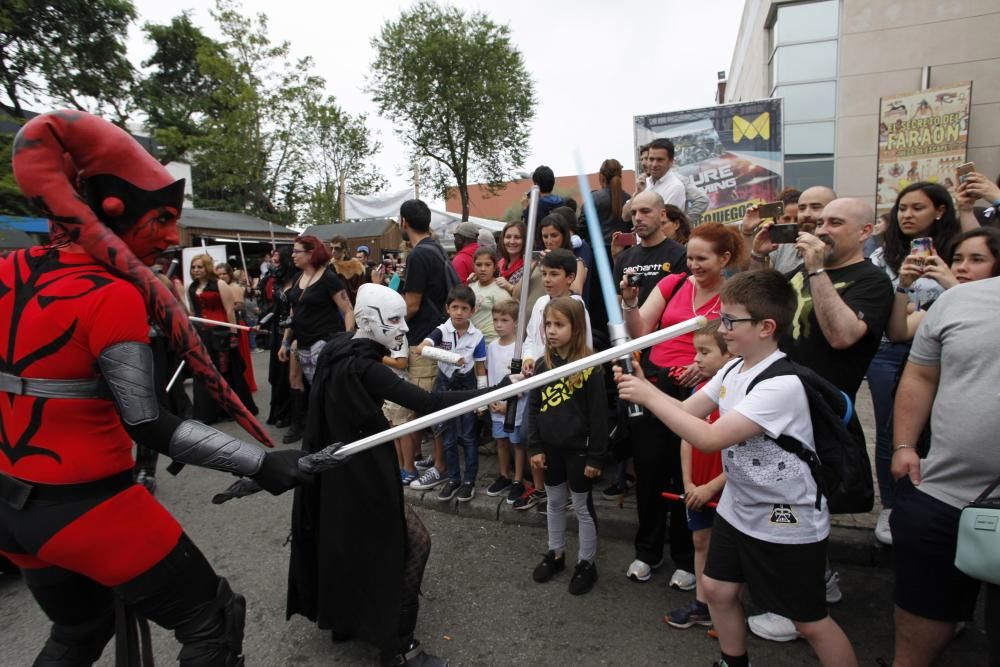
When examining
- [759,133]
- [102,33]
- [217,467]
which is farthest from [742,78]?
[217,467]

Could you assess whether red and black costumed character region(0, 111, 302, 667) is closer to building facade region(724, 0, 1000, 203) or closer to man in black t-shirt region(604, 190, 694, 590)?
man in black t-shirt region(604, 190, 694, 590)

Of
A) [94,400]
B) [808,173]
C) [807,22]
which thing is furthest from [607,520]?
[807,22]

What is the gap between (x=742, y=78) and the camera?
2403 centimetres

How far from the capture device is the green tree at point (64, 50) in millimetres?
11094

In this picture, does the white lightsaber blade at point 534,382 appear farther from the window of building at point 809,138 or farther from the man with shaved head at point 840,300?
the window of building at point 809,138

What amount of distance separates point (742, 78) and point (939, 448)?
26.6 m

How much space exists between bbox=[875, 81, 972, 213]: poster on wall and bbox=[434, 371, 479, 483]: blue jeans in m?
12.6

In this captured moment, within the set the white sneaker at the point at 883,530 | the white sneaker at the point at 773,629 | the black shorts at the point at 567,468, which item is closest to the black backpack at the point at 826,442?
the white sneaker at the point at 773,629

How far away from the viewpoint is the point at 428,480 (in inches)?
190

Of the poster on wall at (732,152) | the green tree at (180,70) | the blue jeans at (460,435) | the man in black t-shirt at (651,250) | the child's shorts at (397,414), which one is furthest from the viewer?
the green tree at (180,70)

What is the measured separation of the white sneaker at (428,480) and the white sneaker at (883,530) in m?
3.20

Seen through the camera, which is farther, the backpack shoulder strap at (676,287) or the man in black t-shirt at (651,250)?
the man in black t-shirt at (651,250)

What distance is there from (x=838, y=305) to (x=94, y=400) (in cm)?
303

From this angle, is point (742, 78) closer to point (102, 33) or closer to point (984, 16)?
point (984, 16)
